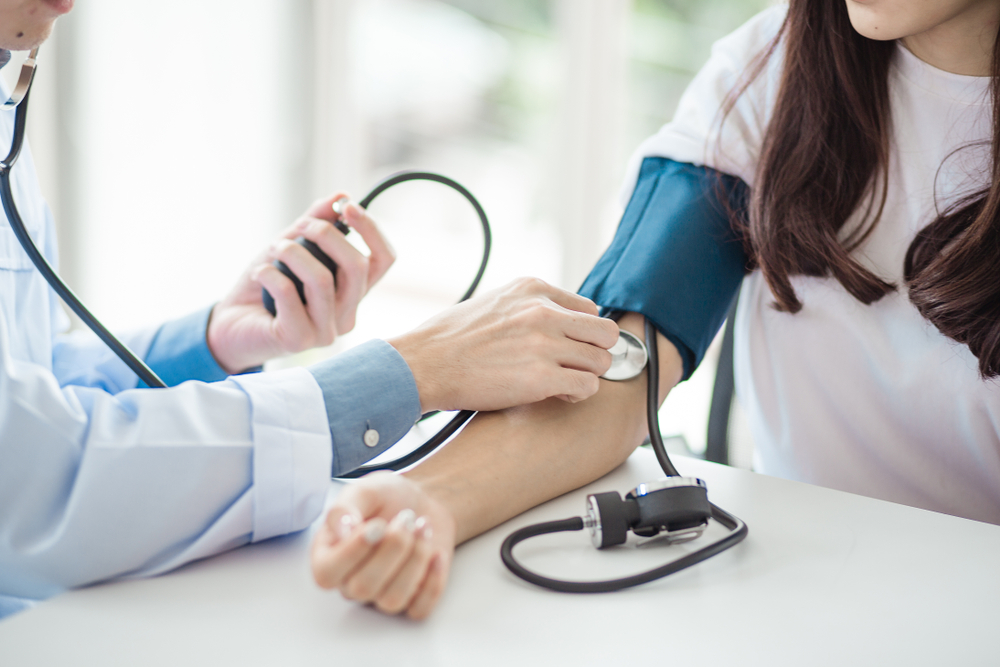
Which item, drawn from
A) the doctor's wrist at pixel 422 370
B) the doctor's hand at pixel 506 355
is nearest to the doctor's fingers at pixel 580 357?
the doctor's hand at pixel 506 355

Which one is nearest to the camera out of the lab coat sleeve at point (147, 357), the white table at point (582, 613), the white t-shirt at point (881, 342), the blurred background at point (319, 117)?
the white table at point (582, 613)

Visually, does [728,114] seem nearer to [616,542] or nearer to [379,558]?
[616,542]

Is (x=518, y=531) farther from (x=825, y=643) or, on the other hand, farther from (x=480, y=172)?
(x=480, y=172)

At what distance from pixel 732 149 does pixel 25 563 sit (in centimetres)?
83

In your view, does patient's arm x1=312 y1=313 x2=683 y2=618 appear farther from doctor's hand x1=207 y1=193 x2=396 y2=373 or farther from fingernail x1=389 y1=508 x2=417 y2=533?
doctor's hand x1=207 y1=193 x2=396 y2=373

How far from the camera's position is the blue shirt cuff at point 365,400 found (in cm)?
57

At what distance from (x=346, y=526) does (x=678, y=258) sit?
52cm

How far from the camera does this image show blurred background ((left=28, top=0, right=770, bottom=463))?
2.19 meters

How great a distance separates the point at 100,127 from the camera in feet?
7.11

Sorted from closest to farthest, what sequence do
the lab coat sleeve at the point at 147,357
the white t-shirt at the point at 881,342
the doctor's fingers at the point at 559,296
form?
the doctor's fingers at the point at 559,296 < the white t-shirt at the point at 881,342 < the lab coat sleeve at the point at 147,357

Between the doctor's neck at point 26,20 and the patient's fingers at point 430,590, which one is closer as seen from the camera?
the patient's fingers at point 430,590

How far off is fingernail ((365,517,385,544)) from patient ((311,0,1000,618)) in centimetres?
24

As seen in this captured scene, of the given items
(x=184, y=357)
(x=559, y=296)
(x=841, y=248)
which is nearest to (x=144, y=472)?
(x=559, y=296)

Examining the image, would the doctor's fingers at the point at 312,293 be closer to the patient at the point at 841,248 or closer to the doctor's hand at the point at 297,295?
the doctor's hand at the point at 297,295
